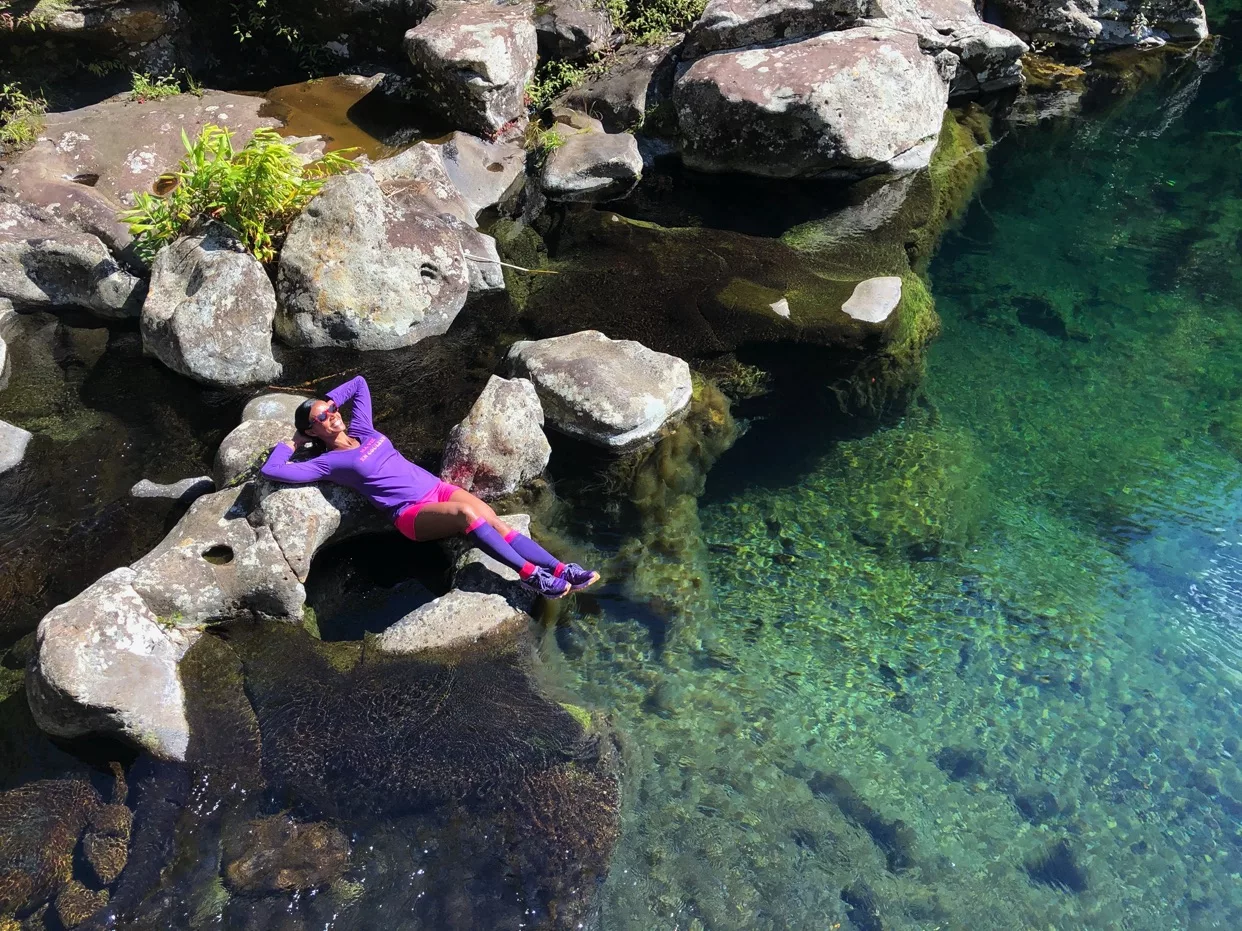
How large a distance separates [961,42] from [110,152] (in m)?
13.3

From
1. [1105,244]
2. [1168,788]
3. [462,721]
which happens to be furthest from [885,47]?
[462,721]

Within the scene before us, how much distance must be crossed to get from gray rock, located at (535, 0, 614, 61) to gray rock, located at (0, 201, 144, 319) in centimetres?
742

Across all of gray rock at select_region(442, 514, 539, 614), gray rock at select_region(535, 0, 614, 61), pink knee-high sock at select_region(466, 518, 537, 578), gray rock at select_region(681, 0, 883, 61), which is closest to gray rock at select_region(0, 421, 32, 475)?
gray rock at select_region(442, 514, 539, 614)

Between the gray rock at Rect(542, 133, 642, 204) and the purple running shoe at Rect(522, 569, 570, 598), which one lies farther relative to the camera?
the gray rock at Rect(542, 133, 642, 204)

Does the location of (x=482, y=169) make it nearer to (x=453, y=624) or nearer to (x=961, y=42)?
(x=453, y=624)

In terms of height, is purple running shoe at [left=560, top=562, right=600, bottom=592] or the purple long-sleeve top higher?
the purple long-sleeve top

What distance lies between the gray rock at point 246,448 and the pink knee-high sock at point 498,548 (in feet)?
6.33

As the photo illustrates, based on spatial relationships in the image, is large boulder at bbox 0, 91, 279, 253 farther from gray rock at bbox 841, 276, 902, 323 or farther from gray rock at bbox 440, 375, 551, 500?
gray rock at bbox 841, 276, 902, 323

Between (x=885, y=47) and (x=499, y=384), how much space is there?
806 cm

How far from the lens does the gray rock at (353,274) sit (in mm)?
8773

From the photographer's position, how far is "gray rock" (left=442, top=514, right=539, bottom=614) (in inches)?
261

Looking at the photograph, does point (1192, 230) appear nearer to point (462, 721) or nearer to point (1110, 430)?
point (1110, 430)

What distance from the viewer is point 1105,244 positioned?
12172 mm

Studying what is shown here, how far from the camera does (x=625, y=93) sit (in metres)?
12.7
